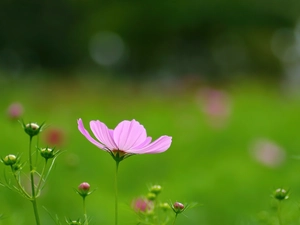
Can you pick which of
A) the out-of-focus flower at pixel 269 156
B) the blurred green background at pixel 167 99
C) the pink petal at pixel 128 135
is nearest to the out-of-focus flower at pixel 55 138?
the blurred green background at pixel 167 99

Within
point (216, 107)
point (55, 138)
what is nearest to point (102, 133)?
point (55, 138)

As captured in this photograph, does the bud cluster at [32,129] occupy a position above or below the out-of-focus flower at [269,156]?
above

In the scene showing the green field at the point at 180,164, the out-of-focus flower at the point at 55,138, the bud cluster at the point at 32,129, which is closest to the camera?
the bud cluster at the point at 32,129

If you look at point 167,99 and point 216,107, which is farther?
point 167,99

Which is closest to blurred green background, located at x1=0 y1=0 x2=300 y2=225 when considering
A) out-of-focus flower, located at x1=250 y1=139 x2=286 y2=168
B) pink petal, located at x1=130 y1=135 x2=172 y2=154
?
out-of-focus flower, located at x1=250 y1=139 x2=286 y2=168

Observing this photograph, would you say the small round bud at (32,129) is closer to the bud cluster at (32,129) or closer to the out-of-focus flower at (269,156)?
the bud cluster at (32,129)

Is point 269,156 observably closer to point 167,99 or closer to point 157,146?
point 157,146

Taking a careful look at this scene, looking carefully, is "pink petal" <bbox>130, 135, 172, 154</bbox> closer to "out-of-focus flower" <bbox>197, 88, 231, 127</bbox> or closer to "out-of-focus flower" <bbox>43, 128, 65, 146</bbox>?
"out-of-focus flower" <bbox>43, 128, 65, 146</bbox>
